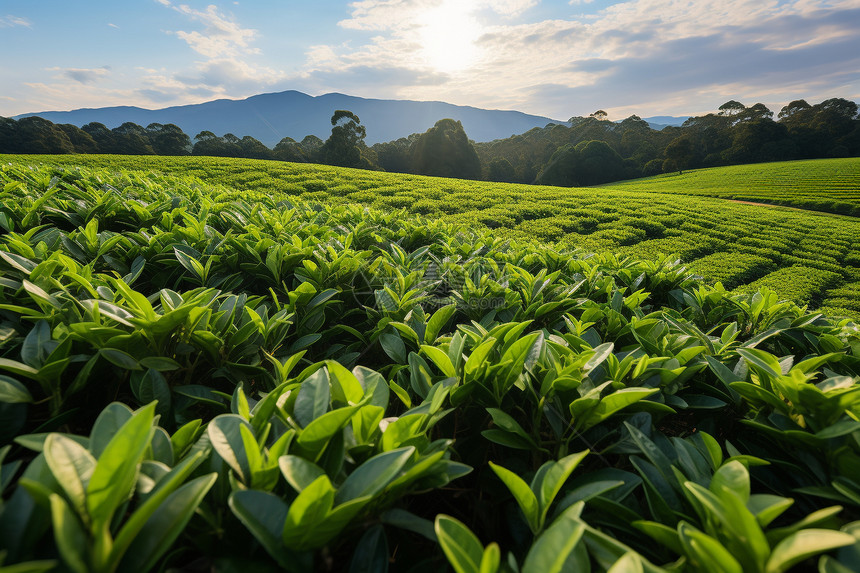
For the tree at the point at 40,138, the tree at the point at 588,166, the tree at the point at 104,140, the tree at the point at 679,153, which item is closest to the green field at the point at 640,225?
the tree at the point at 40,138

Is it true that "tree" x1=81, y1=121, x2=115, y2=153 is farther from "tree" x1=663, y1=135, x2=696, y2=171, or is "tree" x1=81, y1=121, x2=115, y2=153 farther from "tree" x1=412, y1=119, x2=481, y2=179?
"tree" x1=663, y1=135, x2=696, y2=171

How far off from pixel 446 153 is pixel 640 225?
127 ft

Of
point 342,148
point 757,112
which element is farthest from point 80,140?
point 757,112

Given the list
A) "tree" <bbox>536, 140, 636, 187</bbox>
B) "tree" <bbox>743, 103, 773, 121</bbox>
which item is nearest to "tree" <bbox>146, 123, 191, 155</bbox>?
"tree" <bbox>536, 140, 636, 187</bbox>

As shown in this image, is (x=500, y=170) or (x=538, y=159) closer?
(x=500, y=170)

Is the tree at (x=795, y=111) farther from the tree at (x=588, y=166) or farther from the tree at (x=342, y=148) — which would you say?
the tree at (x=342, y=148)

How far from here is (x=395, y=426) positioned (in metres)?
0.91

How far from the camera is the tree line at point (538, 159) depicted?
134ft

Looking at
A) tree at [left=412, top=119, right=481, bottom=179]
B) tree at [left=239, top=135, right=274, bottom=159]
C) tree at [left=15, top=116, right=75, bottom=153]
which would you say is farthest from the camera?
tree at [left=239, top=135, right=274, bottom=159]

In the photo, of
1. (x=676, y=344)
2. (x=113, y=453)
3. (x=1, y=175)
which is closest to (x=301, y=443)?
(x=113, y=453)

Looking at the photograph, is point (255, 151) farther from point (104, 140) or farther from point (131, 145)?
point (104, 140)

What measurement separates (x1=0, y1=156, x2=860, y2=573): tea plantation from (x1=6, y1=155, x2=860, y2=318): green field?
500 cm

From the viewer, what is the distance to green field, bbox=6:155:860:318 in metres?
8.28

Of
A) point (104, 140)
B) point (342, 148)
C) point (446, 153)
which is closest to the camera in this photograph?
point (104, 140)
